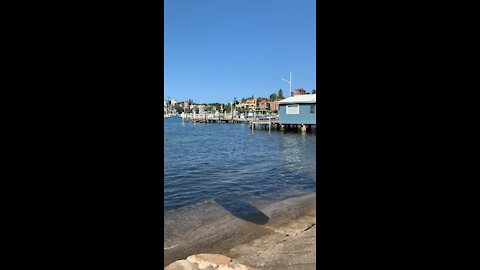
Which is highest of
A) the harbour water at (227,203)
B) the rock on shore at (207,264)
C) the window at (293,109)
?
the window at (293,109)

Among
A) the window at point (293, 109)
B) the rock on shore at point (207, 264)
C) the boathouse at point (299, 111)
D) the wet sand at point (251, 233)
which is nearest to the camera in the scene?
the rock on shore at point (207, 264)

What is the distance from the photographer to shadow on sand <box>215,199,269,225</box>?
8.05 metres

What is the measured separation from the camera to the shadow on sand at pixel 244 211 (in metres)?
8.05

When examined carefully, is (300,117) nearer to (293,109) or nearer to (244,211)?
(293,109)

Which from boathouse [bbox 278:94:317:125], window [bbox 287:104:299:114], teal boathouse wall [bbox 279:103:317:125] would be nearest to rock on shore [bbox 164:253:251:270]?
boathouse [bbox 278:94:317:125]

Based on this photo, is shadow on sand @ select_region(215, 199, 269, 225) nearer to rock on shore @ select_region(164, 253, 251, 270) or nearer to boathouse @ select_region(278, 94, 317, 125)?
rock on shore @ select_region(164, 253, 251, 270)

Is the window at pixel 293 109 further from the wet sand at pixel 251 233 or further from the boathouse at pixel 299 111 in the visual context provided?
the wet sand at pixel 251 233

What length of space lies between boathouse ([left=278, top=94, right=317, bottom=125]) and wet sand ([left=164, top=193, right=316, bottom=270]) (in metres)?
30.3

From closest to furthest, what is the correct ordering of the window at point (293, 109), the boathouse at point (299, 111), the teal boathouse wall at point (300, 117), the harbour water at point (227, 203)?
the harbour water at point (227, 203) → the boathouse at point (299, 111) → the teal boathouse wall at point (300, 117) → the window at point (293, 109)

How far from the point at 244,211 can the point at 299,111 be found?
3346 centimetres

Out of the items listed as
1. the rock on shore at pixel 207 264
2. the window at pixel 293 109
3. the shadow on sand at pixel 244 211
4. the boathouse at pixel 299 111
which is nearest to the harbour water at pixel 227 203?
the shadow on sand at pixel 244 211

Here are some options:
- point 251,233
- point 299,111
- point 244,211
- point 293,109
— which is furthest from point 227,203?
point 293,109
